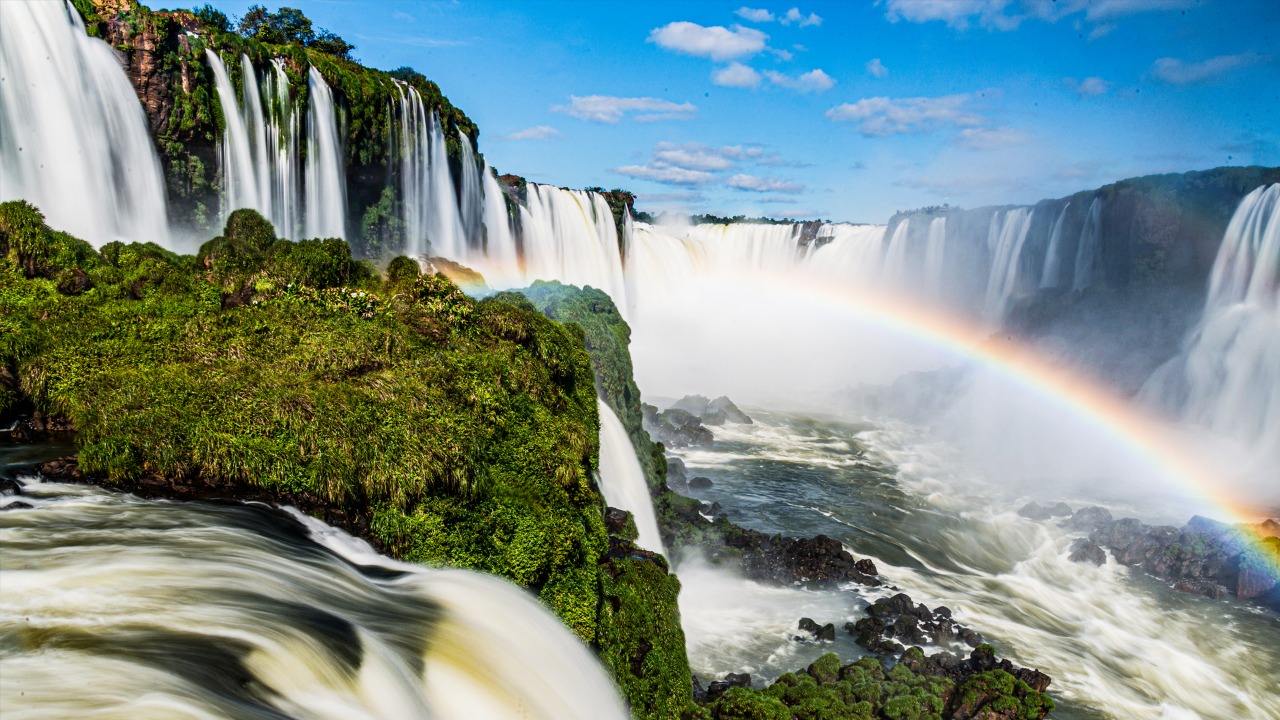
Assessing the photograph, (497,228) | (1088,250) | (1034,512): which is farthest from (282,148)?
(1088,250)

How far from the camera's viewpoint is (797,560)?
20797 mm

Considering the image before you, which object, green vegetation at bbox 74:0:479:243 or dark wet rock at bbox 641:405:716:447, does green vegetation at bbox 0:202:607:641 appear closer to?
green vegetation at bbox 74:0:479:243

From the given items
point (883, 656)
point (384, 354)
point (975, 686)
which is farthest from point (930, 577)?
point (384, 354)

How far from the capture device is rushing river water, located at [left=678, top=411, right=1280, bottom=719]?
1596 centimetres

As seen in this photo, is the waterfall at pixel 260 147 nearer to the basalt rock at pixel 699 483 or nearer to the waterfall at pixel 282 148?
the waterfall at pixel 282 148

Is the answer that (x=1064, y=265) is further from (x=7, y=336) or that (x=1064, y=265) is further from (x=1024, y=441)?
(x=7, y=336)

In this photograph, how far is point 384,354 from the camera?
11523 mm

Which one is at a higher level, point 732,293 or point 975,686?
point 732,293

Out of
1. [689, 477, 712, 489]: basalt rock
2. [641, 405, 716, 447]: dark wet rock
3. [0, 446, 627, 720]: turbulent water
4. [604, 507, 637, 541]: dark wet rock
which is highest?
[0, 446, 627, 720]: turbulent water

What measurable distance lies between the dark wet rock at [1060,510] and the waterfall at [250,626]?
25.5 meters

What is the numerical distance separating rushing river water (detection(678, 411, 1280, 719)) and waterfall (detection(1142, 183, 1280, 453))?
11779mm

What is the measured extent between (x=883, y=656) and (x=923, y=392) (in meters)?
35.7

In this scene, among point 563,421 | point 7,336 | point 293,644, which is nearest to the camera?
point 293,644

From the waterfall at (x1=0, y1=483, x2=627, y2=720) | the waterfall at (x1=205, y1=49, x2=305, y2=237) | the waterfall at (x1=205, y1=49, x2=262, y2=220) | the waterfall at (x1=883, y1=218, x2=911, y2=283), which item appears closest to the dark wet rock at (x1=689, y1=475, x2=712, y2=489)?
the waterfall at (x1=0, y1=483, x2=627, y2=720)
